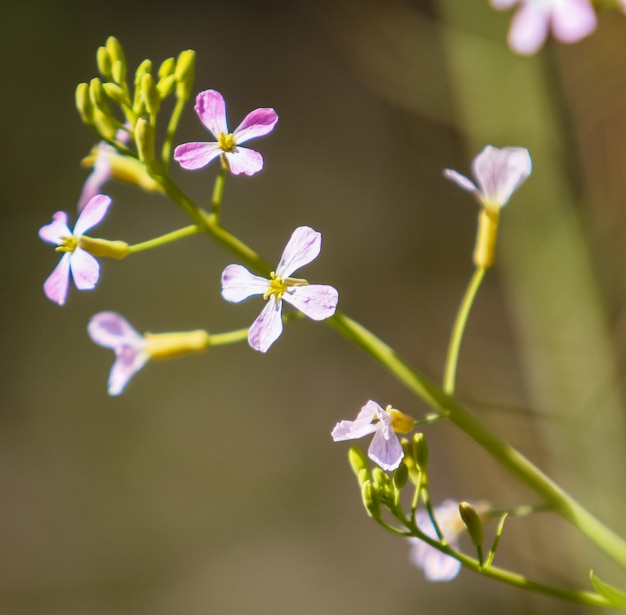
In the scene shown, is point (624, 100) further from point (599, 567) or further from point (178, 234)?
point (178, 234)

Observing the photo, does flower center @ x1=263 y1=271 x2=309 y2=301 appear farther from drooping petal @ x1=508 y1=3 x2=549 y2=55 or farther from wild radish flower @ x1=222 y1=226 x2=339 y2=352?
drooping petal @ x1=508 y1=3 x2=549 y2=55

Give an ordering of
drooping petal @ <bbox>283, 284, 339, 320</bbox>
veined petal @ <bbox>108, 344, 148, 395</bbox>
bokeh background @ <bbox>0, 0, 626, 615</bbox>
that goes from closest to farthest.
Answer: drooping petal @ <bbox>283, 284, 339, 320</bbox> → veined petal @ <bbox>108, 344, 148, 395</bbox> → bokeh background @ <bbox>0, 0, 626, 615</bbox>

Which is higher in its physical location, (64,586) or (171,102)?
(171,102)

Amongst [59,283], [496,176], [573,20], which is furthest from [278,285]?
[573,20]

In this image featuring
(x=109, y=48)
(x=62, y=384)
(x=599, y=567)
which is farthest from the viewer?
(x=62, y=384)

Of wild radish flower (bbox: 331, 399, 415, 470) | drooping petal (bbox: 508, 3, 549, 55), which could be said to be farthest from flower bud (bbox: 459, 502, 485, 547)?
drooping petal (bbox: 508, 3, 549, 55)

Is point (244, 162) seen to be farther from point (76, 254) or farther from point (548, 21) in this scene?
point (548, 21)

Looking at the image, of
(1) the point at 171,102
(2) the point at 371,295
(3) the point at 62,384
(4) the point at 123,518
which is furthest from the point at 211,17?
(4) the point at 123,518
